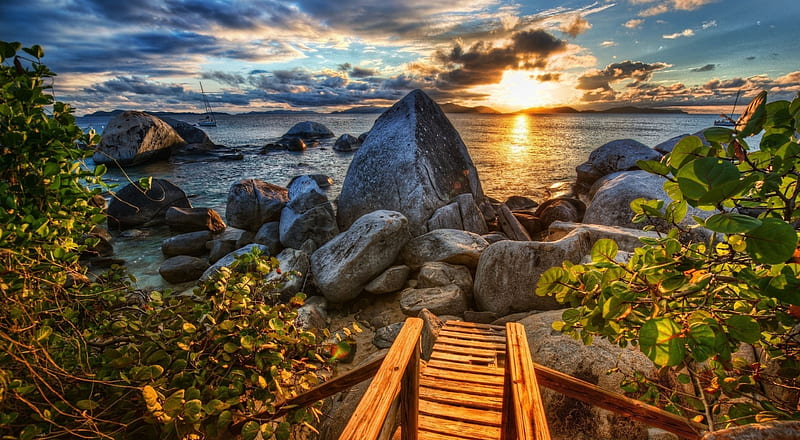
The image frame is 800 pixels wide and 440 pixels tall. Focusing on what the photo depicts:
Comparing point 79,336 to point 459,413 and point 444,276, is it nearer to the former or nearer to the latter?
point 459,413

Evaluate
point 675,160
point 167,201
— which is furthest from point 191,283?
point 675,160

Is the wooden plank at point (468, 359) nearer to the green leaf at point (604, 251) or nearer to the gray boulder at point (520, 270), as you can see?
the gray boulder at point (520, 270)

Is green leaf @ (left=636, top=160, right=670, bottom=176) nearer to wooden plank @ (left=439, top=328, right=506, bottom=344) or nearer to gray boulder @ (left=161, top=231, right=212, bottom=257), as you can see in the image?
wooden plank @ (left=439, top=328, right=506, bottom=344)

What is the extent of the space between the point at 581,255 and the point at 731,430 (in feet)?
16.2

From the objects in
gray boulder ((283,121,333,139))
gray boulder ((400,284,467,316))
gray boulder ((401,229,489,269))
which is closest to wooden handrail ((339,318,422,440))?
gray boulder ((400,284,467,316))

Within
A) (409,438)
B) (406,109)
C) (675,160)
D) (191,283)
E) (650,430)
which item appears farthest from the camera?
(406,109)

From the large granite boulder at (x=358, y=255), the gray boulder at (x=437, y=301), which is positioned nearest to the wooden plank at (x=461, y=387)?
the gray boulder at (x=437, y=301)

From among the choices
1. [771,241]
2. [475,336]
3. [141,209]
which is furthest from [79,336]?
[141,209]

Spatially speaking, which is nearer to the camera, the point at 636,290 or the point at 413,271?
the point at 636,290

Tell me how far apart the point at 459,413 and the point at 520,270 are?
2.73 m

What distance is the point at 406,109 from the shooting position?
10656mm

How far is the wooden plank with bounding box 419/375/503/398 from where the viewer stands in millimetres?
3572

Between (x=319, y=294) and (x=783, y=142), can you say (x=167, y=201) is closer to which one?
(x=319, y=294)

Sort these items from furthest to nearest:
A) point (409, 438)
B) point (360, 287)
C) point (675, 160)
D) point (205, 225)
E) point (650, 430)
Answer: point (205, 225)
point (360, 287)
point (650, 430)
point (409, 438)
point (675, 160)
